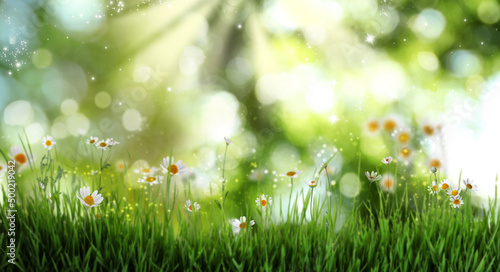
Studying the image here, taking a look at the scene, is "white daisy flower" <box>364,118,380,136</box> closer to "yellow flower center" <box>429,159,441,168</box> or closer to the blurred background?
the blurred background

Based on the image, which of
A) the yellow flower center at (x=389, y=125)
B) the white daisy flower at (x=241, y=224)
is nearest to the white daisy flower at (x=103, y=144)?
the white daisy flower at (x=241, y=224)

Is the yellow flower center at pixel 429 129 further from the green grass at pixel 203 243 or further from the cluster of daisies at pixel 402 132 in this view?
the green grass at pixel 203 243

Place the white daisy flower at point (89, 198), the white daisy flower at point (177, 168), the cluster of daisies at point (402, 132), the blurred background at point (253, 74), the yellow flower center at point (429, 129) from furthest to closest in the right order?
the blurred background at point (253, 74)
the yellow flower center at point (429, 129)
the cluster of daisies at point (402, 132)
the white daisy flower at point (177, 168)
the white daisy flower at point (89, 198)

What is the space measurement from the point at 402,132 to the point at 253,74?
1.82 metres

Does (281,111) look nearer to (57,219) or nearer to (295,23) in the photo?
(295,23)

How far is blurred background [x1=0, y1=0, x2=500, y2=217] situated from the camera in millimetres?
4199

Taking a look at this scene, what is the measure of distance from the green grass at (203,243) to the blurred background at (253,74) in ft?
6.39

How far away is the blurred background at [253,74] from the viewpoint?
4.20 m

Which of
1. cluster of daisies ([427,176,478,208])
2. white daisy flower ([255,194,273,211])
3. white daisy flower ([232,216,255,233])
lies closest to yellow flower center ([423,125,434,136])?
cluster of daisies ([427,176,478,208])

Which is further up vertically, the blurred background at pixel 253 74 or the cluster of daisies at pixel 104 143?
the blurred background at pixel 253 74

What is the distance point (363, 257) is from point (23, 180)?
1712mm

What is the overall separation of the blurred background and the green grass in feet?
6.39

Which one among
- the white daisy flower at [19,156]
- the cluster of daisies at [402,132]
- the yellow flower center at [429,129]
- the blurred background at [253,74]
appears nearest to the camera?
the white daisy flower at [19,156]

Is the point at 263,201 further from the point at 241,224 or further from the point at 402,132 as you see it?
the point at 402,132
